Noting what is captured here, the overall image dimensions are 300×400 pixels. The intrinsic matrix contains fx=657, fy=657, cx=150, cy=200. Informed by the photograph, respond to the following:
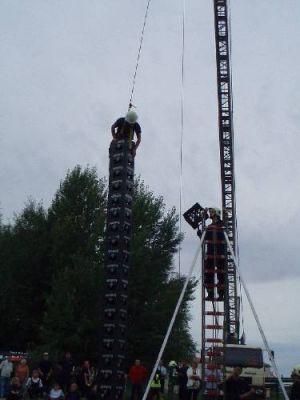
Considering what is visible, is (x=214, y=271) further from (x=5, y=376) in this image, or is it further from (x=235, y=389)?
(x=5, y=376)

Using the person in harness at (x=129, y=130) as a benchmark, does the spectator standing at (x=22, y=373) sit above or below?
below

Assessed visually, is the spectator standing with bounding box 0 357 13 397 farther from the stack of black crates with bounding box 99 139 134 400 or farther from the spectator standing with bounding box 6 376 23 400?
the stack of black crates with bounding box 99 139 134 400

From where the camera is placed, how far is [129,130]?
1496cm

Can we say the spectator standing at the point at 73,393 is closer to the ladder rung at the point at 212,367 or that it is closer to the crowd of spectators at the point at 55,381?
the crowd of spectators at the point at 55,381

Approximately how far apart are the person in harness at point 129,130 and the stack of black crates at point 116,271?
0.23 m

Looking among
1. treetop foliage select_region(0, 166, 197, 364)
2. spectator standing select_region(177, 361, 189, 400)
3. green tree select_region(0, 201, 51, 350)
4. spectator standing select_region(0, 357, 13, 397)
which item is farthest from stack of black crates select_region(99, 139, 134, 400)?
green tree select_region(0, 201, 51, 350)

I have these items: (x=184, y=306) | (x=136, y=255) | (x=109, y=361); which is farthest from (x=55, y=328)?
(x=109, y=361)

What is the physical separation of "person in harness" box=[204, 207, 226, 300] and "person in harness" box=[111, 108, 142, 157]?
2.52 metres

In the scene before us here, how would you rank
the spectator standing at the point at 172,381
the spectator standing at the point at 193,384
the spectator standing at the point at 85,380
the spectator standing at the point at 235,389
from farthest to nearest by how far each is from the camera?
the spectator standing at the point at 172,381 → the spectator standing at the point at 85,380 → the spectator standing at the point at 193,384 → the spectator standing at the point at 235,389

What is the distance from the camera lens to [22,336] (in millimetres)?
34219

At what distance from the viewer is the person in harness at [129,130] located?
14914 mm

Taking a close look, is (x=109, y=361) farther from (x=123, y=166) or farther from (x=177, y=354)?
(x=177, y=354)

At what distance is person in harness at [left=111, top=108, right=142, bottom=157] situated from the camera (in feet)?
48.9

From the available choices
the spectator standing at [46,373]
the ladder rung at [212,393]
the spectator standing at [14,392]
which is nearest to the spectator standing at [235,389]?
the ladder rung at [212,393]
